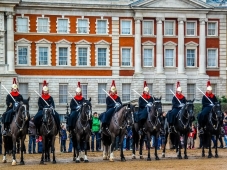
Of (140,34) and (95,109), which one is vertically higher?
(140,34)

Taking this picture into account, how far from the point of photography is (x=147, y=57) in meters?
64.0

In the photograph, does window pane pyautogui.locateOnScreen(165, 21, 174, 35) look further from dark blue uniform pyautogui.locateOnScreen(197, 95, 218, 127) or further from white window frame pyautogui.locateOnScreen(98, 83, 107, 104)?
dark blue uniform pyautogui.locateOnScreen(197, 95, 218, 127)

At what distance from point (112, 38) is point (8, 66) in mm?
9607

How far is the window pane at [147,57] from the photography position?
63.9 meters

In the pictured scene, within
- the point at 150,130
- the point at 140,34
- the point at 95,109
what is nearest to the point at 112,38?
the point at 140,34

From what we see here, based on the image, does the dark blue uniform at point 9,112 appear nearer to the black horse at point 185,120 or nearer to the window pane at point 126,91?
the black horse at point 185,120

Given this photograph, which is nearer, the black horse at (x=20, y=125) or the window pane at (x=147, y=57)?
the black horse at (x=20, y=125)

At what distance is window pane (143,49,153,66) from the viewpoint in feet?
210

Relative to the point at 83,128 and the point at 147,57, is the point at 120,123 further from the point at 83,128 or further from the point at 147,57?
the point at 147,57

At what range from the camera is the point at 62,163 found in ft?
93.4

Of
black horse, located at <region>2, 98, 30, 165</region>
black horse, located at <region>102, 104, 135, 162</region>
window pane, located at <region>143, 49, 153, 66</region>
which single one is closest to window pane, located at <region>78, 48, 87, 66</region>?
window pane, located at <region>143, 49, 153, 66</region>

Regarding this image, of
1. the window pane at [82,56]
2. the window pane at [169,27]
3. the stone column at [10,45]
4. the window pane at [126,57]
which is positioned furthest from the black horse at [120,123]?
the window pane at [169,27]

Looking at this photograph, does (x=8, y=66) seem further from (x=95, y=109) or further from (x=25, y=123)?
(x=25, y=123)

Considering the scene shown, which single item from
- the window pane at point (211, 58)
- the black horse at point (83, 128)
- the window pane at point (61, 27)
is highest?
the window pane at point (61, 27)
